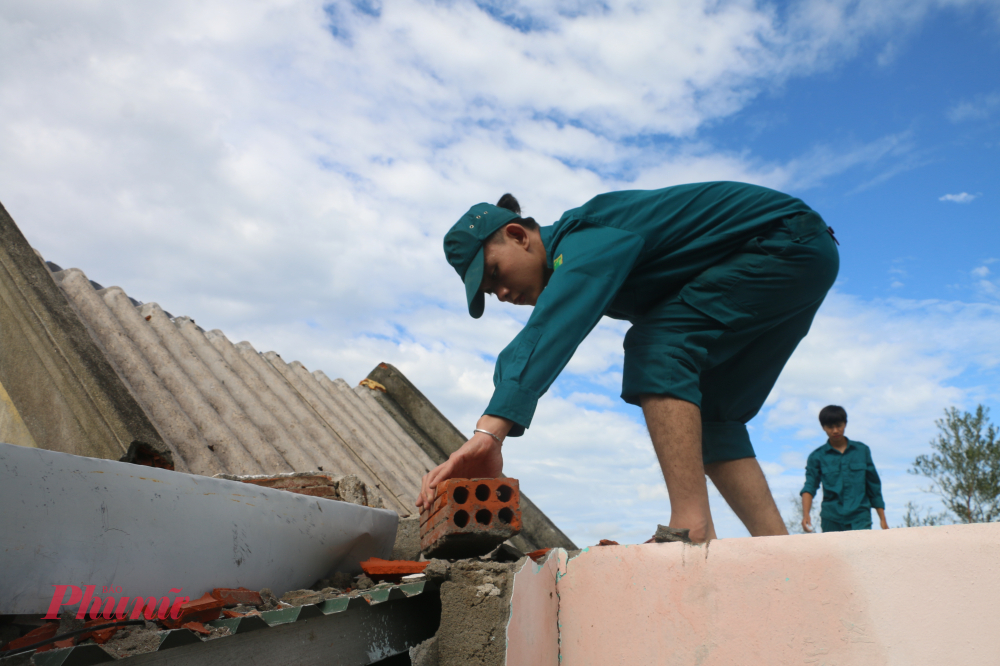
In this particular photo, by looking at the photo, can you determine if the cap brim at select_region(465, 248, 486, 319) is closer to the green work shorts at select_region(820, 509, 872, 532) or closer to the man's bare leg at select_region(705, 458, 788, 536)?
the man's bare leg at select_region(705, 458, 788, 536)

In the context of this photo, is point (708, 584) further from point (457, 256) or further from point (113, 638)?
point (457, 256)

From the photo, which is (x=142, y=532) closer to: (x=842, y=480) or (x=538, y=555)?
(x=538, y=555)

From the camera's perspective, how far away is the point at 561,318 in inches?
77.0

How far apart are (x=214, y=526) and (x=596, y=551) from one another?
998 millimetres

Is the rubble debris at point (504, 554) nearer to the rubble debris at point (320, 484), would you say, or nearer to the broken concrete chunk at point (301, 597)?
the broken concrete chunk at point (301, 597)

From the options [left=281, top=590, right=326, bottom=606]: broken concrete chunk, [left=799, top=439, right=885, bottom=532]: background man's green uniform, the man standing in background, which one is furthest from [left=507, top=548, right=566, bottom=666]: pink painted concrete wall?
the man standing in background

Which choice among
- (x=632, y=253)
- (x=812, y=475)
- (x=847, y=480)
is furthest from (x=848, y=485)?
(x=632, y=253)

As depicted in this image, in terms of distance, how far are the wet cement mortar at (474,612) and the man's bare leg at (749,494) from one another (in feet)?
3.59

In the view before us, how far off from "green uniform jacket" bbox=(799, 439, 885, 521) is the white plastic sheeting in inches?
195

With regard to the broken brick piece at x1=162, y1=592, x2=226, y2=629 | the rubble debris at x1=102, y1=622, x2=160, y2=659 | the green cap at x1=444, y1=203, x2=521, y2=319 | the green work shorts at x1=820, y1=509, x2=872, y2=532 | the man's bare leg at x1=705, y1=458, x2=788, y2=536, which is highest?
the green cap at x1=444, y1=203, x2=521, y2=319

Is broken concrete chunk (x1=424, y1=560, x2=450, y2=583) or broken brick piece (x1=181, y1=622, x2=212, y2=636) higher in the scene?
broken concrete chunk (x1=424, y1=560, x2=450, y2=583)

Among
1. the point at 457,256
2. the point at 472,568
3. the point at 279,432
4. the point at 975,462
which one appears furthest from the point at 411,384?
the point at 975,462

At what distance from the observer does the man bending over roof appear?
1937 mm

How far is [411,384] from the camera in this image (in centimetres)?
612
